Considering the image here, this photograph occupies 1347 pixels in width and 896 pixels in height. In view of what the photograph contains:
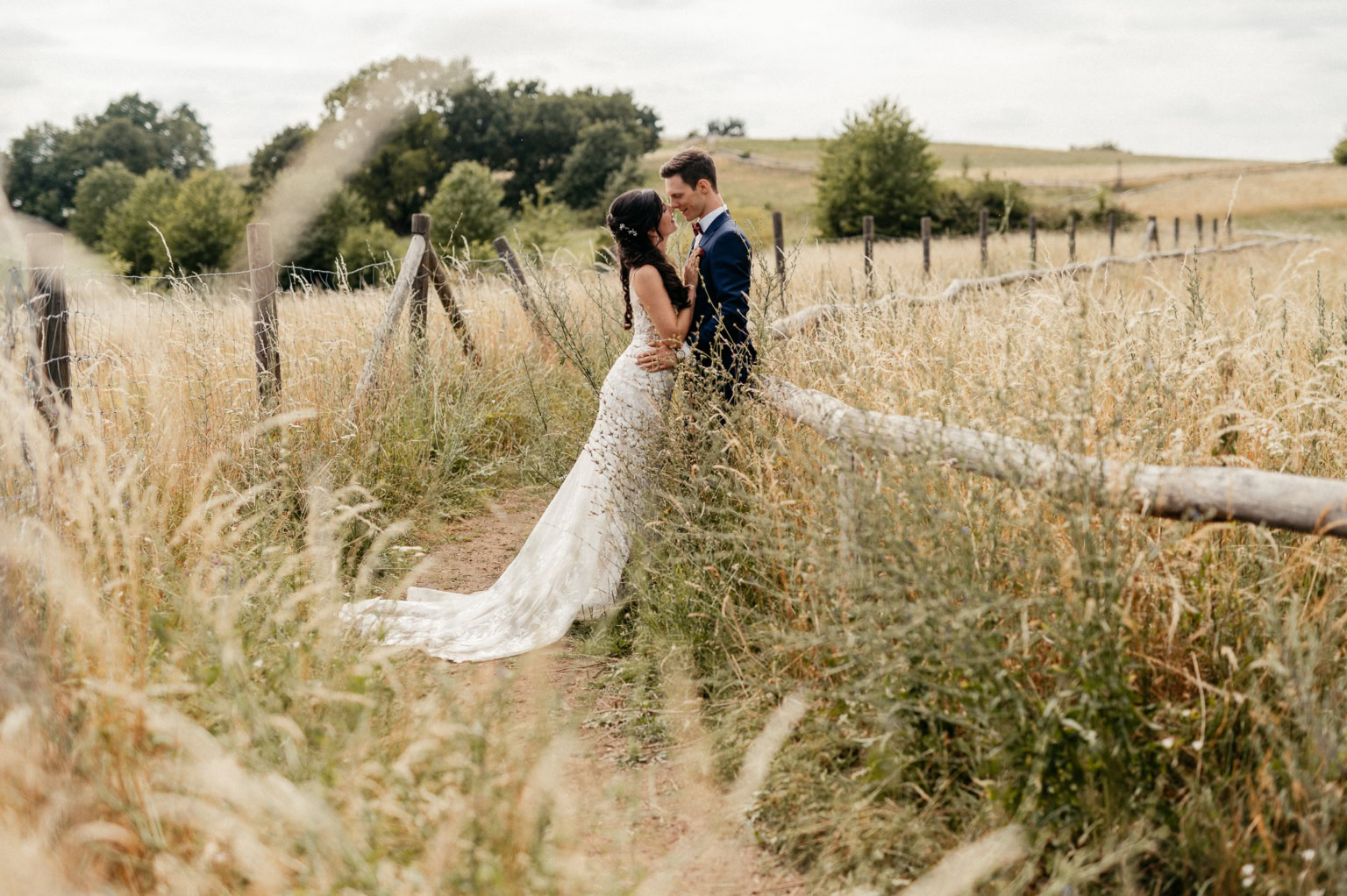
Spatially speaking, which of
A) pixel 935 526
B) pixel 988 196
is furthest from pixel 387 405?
pixel 988 196

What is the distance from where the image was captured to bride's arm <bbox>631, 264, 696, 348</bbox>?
4.26 m

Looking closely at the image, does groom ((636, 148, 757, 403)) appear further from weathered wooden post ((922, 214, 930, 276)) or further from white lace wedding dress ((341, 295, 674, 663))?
weathered wooden post ((922, 214, 930, 276))

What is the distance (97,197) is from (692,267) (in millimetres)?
60142

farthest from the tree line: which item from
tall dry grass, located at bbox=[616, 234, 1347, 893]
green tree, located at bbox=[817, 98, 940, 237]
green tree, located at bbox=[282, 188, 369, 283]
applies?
tall dry grass, located at bbox=[616, 234, 1347, 893]

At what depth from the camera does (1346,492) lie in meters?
2.15

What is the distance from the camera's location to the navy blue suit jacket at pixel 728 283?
167 inches

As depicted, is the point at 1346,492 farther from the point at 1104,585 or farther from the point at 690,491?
the point at 690,491

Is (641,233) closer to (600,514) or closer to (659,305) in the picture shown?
(659,305)

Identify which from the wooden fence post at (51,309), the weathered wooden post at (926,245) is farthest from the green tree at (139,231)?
the wooden fence post at (51,309)

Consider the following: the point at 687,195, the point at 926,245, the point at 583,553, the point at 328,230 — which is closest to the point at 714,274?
the point at 687,195

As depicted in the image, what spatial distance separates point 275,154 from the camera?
1861 inches

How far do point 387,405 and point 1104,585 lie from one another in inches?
186

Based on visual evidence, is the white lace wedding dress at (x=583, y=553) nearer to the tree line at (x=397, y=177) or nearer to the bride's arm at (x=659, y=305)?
the bride's arm at (x=659, y=305)

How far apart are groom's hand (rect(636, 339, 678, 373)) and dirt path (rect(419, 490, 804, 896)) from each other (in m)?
1.37
